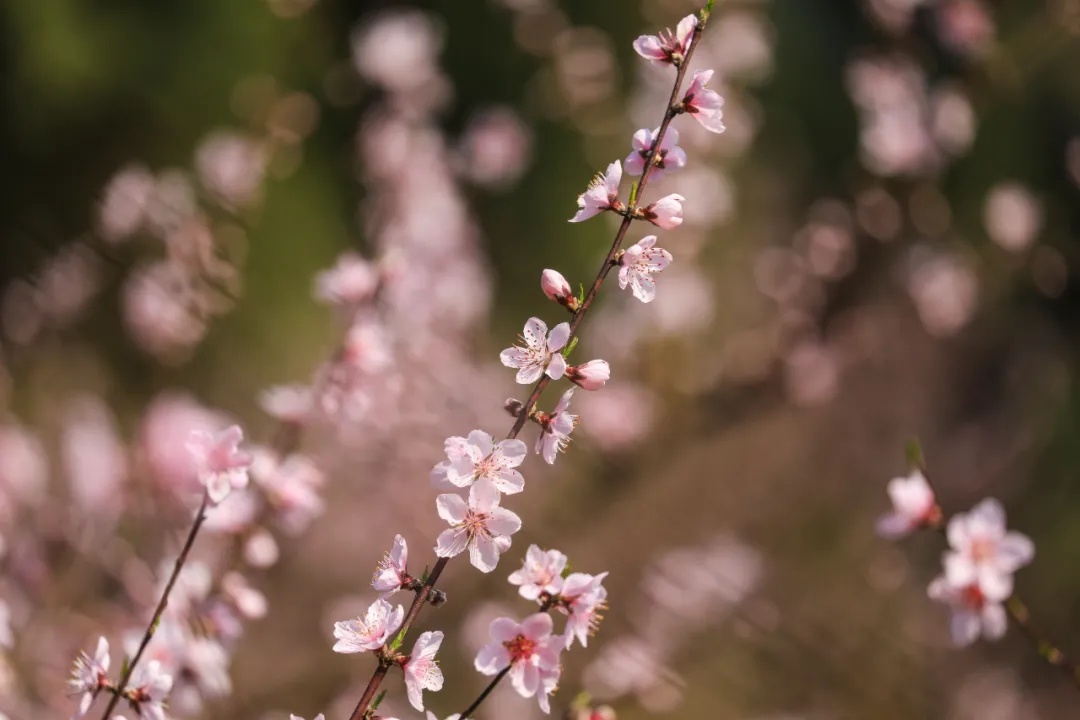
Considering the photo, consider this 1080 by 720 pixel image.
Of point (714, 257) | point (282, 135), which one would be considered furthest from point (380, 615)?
point (714, 257)

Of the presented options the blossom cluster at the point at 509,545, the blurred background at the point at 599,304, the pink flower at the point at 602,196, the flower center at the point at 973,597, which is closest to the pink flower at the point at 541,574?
the blossom cluster at the point at 509,545

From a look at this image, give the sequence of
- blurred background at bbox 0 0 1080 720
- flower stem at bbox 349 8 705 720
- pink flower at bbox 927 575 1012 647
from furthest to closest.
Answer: blurred background at bbox 0 0 1080 720 < pink flower at bbox 927 575 1012 647 < flower stem at bbox 349 8 705 720

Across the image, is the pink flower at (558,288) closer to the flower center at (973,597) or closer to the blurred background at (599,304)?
the flower center at (973,597)

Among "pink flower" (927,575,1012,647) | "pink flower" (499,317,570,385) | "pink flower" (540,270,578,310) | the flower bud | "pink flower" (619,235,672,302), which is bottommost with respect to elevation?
the flower bud

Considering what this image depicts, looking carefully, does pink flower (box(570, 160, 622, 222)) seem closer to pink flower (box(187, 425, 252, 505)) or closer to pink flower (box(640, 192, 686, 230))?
pink flower (box(640, 192, 686, 230))

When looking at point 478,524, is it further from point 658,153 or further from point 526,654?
point 658,153

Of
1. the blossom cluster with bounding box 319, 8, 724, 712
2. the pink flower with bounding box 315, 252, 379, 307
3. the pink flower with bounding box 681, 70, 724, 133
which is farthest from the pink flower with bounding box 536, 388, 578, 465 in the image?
the pink flower with bounding box 315, 252, 379, 307
